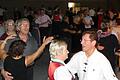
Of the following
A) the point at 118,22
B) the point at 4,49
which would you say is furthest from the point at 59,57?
the point at 118,22

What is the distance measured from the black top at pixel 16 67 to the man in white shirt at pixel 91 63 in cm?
51

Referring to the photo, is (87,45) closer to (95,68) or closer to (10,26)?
(95,68)

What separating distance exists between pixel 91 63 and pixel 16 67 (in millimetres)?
834

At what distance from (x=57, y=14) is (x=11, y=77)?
680cm

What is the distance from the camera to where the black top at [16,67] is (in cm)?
417

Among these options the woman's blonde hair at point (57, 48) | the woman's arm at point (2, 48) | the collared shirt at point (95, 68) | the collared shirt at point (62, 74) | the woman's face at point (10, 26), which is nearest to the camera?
the collared shirt at point (62, 74)

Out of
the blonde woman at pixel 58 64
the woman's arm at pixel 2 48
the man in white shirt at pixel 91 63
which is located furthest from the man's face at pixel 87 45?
the woman's arm at pixel 2 48

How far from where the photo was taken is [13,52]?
4184mm

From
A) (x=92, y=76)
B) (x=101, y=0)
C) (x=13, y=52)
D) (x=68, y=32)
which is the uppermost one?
(x=13, y=52)

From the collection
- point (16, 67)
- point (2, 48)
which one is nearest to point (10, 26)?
point (2, 48)

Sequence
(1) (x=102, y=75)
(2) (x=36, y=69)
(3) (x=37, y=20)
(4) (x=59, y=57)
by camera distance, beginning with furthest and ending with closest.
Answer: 1. (3) (x=37, y=20)
2. (2) (x=36, y=69)
3. (1) (x=102, y=75)
4. (4) (x=59, y=57)

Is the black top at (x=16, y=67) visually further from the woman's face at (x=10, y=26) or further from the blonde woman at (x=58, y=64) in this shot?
the woman's face at (x=10, y=26)

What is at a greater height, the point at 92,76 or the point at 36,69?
the point at 92,76

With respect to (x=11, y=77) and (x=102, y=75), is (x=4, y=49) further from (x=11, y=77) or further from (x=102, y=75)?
(x=102, y=75)
